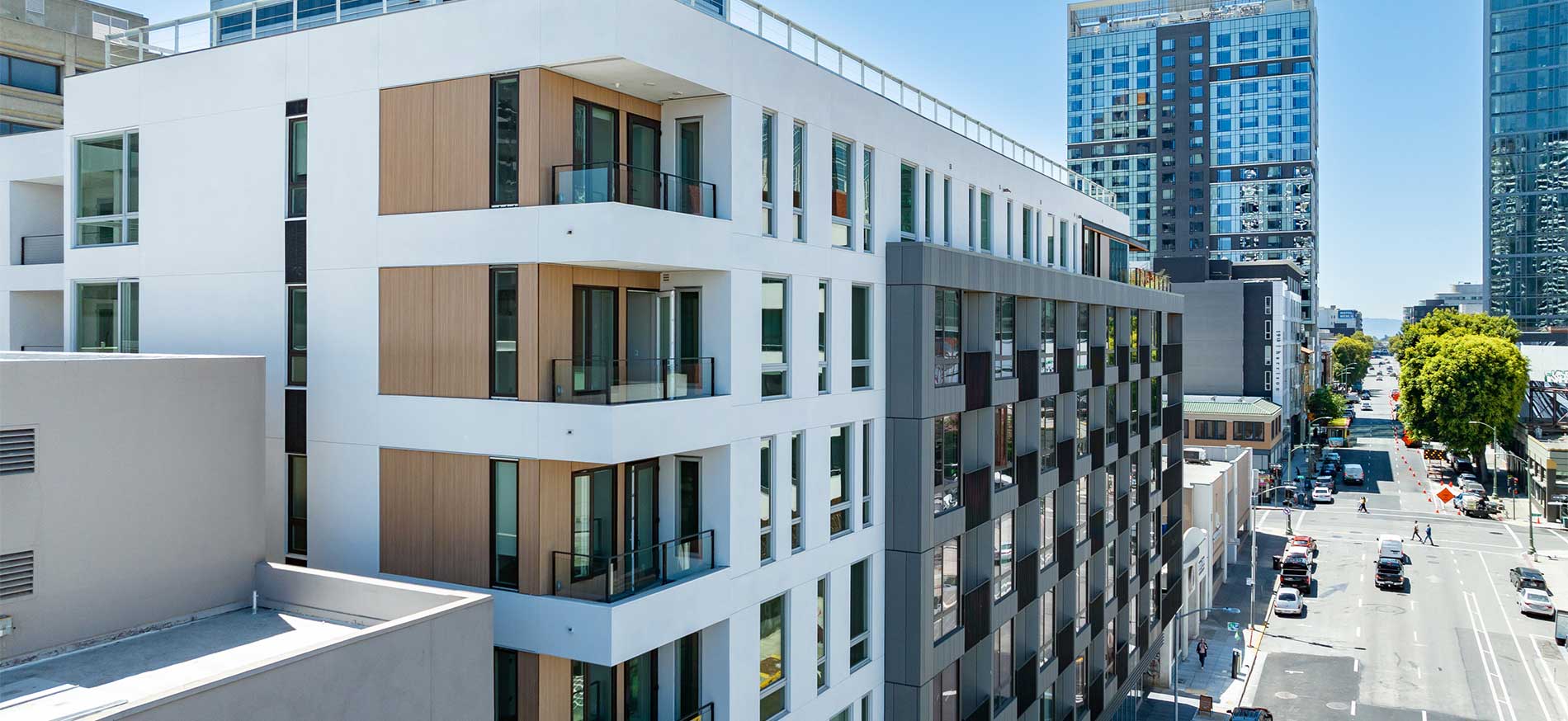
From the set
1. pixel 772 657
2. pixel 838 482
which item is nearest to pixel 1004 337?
pixel 838 482

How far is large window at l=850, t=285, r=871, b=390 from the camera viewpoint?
19.9m

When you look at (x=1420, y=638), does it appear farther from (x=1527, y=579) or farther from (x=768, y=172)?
(x=768, y=172)

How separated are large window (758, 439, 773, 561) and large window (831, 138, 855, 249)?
428cm

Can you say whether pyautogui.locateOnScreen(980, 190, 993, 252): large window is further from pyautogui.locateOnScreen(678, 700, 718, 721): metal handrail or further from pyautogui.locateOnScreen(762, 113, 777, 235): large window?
pyautogui.locateOnScreen(678, 700, 718, 721): metal handrail

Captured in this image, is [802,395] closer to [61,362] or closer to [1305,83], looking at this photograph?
[61,362]

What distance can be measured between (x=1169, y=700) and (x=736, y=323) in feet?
113

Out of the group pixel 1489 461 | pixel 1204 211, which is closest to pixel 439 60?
pixel 1489 461

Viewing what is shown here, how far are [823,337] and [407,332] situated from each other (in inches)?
286

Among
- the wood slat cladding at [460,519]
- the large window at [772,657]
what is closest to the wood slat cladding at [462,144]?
the wood slat cladding at [460,519]

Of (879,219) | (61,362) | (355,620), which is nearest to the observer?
(61,362)

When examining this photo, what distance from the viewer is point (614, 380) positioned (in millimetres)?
14227

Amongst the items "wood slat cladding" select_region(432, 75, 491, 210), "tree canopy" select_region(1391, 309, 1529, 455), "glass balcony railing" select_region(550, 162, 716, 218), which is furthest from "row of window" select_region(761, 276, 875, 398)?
"tree canopy" select_region(1391, 309, 1529, 455)

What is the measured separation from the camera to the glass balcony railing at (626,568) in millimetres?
14078

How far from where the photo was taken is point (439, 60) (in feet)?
49.2
